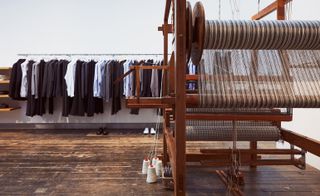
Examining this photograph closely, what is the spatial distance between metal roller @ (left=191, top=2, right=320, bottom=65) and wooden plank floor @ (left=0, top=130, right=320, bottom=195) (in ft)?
4.77

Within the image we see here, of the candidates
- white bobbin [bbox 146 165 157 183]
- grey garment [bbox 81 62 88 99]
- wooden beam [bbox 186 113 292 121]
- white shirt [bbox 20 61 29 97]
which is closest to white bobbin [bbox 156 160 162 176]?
white bobbin [bbox 146 165 157 183]

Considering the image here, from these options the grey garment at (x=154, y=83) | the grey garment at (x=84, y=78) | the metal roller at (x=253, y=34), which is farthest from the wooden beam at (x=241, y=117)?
the grey garment at (x=84, y=78)

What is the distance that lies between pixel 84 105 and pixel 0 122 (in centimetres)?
180

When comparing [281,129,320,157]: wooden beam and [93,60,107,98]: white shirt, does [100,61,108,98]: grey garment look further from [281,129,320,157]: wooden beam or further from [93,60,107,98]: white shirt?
[281,129,320,157]: wooden beam

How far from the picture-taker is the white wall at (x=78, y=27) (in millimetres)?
5258

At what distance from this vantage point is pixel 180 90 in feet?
3.39

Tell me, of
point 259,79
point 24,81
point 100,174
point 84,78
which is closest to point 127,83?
point 84,78

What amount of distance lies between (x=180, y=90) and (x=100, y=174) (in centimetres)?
188

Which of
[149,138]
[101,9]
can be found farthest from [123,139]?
[101,9]

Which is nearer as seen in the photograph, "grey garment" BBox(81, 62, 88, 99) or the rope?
the rope

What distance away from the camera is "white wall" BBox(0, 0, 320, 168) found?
5.26 metres

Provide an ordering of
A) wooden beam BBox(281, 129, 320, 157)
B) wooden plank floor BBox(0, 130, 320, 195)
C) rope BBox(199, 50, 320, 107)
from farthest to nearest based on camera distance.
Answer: wooden plank floor BBox(0, 130, 320, 195)
wooden beam BBox(281, 129, 320, 157)
rope BBox(199, 50, 320, 107)

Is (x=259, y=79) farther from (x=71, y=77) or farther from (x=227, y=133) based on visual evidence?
(x=71, y=77)

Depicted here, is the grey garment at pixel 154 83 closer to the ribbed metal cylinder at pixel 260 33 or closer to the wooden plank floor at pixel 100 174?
the wooden plank floor at pixel 100 174
